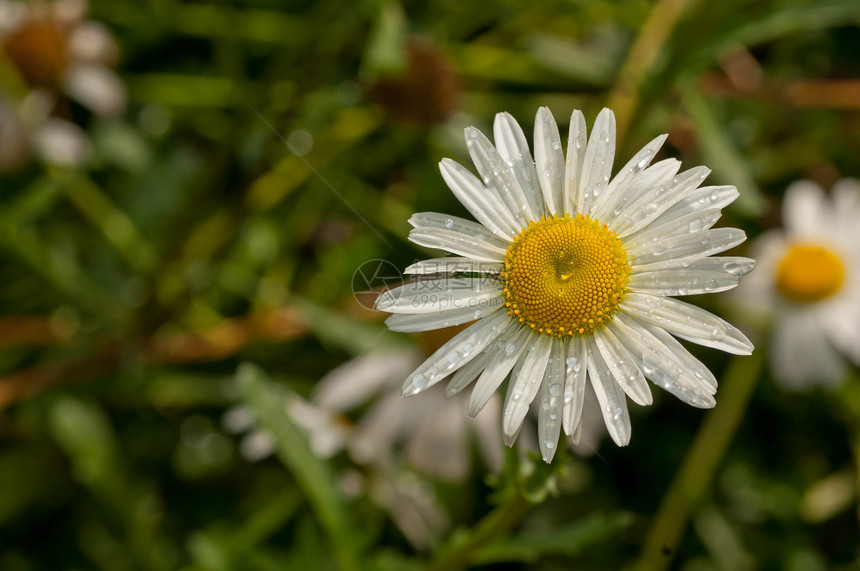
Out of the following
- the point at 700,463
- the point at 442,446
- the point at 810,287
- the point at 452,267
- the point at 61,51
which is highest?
the point at 61,51

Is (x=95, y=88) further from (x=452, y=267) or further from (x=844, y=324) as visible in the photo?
(x=844, y=324)

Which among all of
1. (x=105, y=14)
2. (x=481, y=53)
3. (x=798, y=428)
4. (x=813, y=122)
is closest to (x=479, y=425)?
(x=798, y=428)

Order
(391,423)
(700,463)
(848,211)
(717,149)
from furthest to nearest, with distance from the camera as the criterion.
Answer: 1. (848,211)
2. (700,463)
3. (391,423)
4. (717,149)

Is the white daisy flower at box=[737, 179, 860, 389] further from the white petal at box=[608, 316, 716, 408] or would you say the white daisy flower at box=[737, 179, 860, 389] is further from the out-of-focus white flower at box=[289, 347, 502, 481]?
the white petal at box=[608, 316, 716, 408]

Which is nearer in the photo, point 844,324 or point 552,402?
point 552,402

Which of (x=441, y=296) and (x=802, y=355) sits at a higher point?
(x=441, y=296)

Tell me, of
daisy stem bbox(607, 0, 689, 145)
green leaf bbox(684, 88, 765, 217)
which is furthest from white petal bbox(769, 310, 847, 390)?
daisy stem bbox(607, 0, 689, 145)

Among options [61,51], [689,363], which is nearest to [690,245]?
[689,363]
